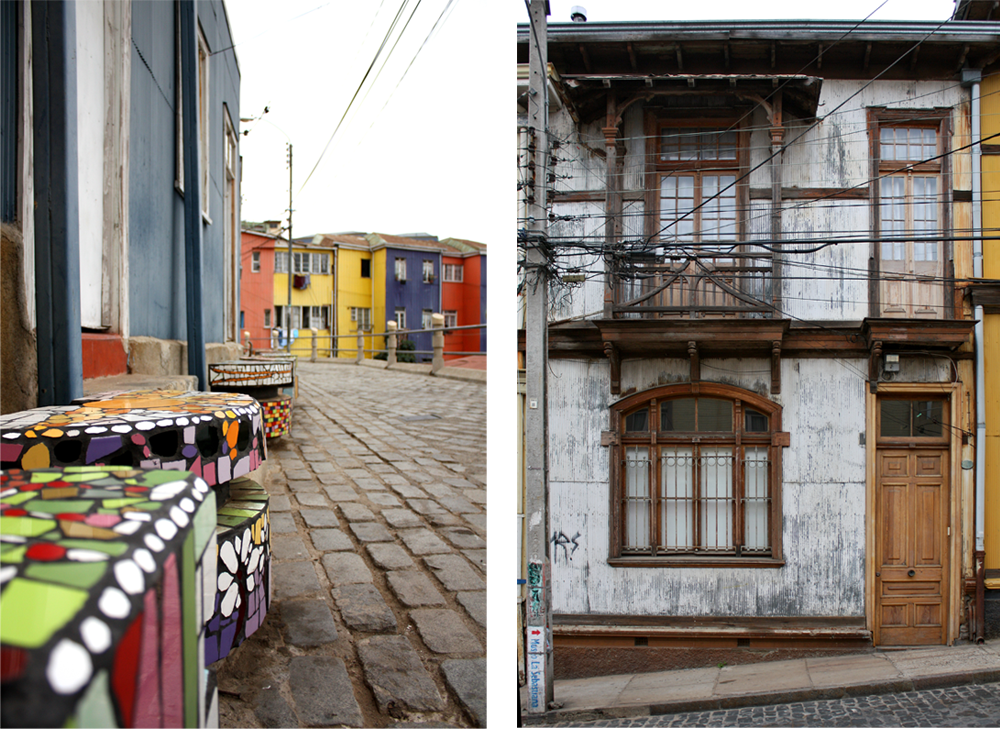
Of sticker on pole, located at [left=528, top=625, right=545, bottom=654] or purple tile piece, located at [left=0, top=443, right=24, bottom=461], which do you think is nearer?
purple tile piece, located at [left=0, top=443, right=24, bottom=461]

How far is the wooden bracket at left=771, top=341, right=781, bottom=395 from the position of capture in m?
3.23

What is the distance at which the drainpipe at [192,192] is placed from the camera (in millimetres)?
2248

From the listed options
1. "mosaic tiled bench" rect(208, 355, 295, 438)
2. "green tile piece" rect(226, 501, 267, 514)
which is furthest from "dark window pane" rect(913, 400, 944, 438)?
"green tile piece" rect(226, 501, 267, 514)

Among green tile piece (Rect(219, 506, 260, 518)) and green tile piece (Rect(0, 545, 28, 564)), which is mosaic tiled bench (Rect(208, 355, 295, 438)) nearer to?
green tile piece (Rect(219, 506, 260, 518))

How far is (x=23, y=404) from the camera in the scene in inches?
36.4

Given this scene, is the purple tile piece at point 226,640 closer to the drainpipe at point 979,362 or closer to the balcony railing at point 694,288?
the balcony railing at point 694,288

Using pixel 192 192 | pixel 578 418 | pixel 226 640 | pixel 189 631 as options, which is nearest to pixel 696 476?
pixel 578 418

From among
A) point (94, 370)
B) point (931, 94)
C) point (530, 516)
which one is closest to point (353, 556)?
point (94, 370)

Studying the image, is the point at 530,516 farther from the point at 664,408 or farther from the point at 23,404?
the point at 23,404

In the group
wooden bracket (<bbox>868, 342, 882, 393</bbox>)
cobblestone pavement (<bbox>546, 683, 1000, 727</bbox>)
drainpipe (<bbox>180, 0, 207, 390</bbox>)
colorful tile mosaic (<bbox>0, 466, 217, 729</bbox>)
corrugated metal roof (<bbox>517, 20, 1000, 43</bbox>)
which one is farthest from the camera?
wooden bracket (<bbox>868, 342, 882, 393</bbox>)

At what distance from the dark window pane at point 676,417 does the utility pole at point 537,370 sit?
1035 mm

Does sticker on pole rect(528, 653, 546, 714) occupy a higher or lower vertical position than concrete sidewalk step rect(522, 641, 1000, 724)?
higher

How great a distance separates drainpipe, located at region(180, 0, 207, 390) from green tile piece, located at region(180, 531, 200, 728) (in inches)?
83.9

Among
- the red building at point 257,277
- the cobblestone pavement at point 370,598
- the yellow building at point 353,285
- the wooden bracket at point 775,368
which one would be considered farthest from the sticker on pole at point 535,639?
the yellow building at point 353,285
